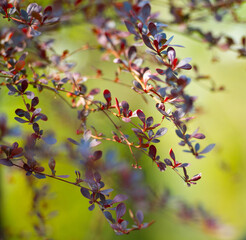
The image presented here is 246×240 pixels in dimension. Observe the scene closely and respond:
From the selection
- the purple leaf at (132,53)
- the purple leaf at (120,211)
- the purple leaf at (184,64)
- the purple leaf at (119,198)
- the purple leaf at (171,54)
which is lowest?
the purple leaf at (120,211)

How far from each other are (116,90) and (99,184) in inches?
133

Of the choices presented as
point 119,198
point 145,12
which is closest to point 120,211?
point 119,198

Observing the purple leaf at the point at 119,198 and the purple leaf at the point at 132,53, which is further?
the purple leaf at the point at 132,53

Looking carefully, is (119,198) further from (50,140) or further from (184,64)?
(184,64)

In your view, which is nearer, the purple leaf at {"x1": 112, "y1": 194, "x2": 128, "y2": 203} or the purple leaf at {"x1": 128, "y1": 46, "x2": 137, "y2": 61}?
the purple leaf at {"x1": 112, "y1": 194, "x2": 128, "y2": 203}

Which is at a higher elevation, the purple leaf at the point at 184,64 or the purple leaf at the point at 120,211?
the purple leaf at the point at 184,64

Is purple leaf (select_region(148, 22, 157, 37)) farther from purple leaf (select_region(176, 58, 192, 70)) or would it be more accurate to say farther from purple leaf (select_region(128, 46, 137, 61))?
purple leaf (select_region(128, 46, 137, 61))

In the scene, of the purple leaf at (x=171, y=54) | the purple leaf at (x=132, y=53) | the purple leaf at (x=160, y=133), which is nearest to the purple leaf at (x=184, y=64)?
the purple leaf at (x=171, y=54)

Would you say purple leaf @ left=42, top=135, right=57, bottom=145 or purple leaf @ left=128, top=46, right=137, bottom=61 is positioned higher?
purple leaf @ left=128, top=46, right=137, bottom=61

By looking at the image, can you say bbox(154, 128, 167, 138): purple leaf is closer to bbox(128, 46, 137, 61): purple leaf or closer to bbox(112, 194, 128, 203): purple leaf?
bbox(112, 194, 128, 203): purple leaf

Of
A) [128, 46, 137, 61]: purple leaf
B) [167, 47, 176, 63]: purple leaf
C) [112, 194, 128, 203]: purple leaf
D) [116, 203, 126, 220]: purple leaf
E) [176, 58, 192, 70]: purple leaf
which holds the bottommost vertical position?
[116, 203, 126, 220]: purple leaf

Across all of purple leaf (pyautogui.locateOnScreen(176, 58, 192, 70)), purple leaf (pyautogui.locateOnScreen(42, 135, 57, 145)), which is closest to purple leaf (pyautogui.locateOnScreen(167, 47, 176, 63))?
purple leaf (pyautogui.locateOnScreen(176, 58, 192, 70))

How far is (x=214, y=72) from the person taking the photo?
5496 millimetres

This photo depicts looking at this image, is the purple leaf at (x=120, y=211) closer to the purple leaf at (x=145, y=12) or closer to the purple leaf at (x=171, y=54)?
the purple leaf at (x=171, y=54)
